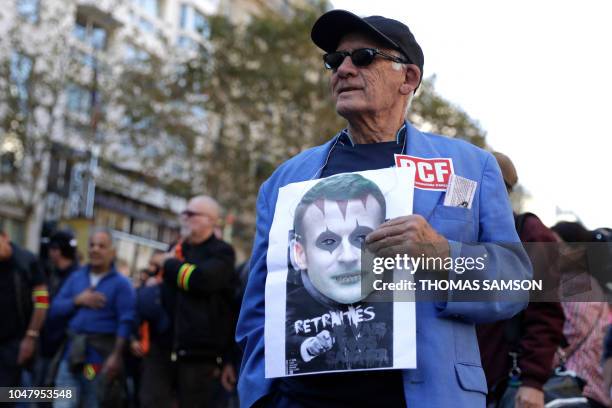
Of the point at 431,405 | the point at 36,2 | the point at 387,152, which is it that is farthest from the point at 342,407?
the point at 36,2

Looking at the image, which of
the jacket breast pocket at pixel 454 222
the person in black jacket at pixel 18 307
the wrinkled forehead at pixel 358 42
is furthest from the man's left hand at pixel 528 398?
the person in black jacket at pixel 18 307

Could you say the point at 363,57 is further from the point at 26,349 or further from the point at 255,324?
the point at 26,349

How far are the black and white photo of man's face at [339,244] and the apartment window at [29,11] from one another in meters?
25.5

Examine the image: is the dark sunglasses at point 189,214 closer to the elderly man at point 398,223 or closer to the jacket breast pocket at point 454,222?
the elderly man at point 398,223

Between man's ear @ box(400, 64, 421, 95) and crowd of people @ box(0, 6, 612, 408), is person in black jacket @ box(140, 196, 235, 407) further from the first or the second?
man's ear @ box(400, 64, 421, 95)

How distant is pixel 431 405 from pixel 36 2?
87.1 feet

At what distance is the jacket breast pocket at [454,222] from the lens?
298 centimetres

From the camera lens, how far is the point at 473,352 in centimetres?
298

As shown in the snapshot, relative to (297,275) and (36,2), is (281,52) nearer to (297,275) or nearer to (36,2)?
(36,2)

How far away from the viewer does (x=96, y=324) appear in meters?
8.91

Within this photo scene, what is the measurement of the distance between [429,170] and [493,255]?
0.35 meters

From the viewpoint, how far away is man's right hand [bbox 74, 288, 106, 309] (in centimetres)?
888

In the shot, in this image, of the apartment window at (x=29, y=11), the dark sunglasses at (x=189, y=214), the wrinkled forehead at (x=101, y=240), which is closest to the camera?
the dark sunglasses at (x=189, y=214)

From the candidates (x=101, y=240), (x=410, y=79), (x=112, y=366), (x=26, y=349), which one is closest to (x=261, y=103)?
(x=101, y=240)
